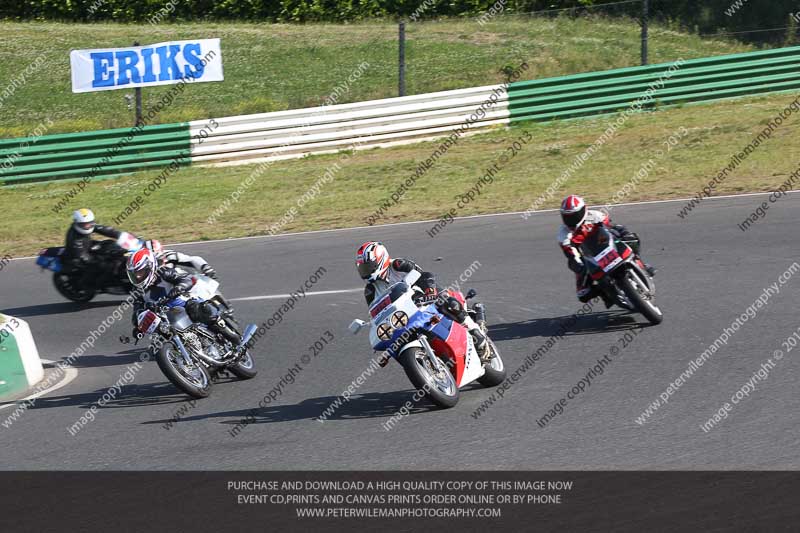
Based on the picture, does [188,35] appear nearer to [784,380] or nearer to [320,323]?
[320,323]

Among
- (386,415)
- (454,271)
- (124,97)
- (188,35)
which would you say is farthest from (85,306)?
(188,35)

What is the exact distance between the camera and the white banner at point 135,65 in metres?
25.5

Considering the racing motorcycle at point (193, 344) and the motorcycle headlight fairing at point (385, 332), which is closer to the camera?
the motorcycle headlight fairing at point (385, 332)

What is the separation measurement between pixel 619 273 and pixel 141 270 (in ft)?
16.2

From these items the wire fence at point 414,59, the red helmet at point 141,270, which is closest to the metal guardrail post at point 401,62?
the wire fence at point 414,59

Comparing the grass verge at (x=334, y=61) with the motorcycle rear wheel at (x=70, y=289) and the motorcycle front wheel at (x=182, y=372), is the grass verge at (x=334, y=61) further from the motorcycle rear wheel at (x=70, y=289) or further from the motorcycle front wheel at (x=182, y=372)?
the motorcycle front wheel at (x=182, y=372)

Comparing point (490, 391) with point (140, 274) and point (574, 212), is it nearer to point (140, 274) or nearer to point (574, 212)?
point (574, 212)

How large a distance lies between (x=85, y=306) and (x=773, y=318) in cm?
949

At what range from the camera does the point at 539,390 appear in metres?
9.26

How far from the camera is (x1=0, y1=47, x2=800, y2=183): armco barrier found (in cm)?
2494

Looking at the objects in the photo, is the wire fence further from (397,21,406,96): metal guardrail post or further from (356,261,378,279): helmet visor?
(356,261,378,279): helmet visor

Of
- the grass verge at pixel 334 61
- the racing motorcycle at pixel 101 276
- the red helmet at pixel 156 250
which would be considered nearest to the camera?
the red helmet at pixel 156 250

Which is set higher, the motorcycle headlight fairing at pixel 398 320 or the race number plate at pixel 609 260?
the motorcycle headlight fairing at pixel 398 320

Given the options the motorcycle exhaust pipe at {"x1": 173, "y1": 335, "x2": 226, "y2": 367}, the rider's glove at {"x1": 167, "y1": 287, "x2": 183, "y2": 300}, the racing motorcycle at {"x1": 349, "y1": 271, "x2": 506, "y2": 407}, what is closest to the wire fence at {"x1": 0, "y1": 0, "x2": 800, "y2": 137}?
the rider's glove at {"x1": 167, "y1": 287, "x2": 183, "y2": 300}
